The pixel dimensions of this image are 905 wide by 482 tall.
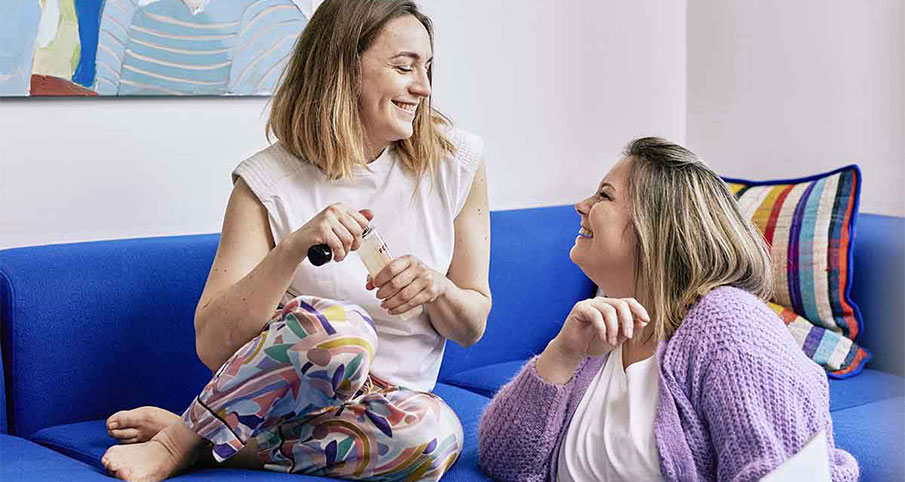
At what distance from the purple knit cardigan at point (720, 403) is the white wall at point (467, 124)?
3.44 feet

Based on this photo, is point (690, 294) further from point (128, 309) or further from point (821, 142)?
point (821, 142)

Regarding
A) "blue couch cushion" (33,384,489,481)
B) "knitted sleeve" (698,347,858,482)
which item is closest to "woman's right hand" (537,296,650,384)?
"knitted sleeve" (698,347,858,482)

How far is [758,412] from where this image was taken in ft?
4.48

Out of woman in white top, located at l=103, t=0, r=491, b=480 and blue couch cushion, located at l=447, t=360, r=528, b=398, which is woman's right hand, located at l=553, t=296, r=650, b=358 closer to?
woman in white top, located at l=103, t=0, r=491, b=480

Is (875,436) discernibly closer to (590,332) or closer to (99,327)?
(590,332)

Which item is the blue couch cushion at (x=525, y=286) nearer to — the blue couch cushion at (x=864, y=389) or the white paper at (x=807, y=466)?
the blue couch cushion at (x=864, y=389)

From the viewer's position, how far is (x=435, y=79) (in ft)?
8.93

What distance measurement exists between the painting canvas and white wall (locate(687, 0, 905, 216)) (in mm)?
1320

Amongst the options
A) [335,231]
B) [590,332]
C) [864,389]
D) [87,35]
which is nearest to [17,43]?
[87,35]

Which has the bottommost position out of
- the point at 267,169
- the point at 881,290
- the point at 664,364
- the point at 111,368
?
the point at 881,290

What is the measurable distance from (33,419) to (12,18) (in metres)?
0.73

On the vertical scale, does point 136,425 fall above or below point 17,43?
below

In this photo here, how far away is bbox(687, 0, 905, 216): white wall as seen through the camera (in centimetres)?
276

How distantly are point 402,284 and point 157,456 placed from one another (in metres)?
0.43
